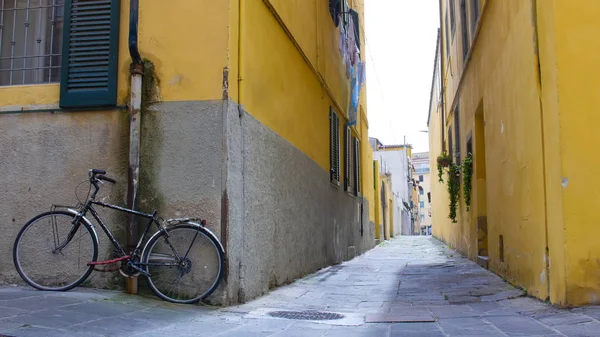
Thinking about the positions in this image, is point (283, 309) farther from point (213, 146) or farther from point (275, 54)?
point (275, 54)

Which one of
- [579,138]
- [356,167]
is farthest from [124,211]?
[356,167]

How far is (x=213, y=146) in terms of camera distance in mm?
4934

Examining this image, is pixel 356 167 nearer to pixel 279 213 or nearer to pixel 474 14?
pixel 474 14

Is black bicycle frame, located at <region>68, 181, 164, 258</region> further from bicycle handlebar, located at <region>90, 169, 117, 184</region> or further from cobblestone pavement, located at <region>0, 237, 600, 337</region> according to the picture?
cobblestone pavement, located at <region>0, 237, 600, 337</region>

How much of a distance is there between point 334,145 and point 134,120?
6.15 meters

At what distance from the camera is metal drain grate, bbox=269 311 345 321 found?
4656 millimetres

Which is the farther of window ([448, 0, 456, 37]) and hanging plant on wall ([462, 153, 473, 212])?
window ([448, 0, 456, 37])

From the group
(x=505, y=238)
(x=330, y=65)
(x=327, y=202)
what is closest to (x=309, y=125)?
(x=327, y=202)

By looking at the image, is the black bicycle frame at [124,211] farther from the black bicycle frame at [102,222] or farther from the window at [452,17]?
the window at [452,17]

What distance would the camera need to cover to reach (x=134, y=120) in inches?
198

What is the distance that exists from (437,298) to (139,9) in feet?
13.7

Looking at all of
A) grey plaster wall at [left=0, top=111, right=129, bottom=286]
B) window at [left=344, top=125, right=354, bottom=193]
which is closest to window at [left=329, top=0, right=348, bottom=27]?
window at [left=344, top=125, right=354, bottom=193]

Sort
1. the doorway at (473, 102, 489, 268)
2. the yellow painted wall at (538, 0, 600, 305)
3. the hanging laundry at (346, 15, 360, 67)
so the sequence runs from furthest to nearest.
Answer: the hanging laundry at (346, 15, 360, 67) → the doorway at (473, 102, 489, 268) → the yellow painted wall at (538, 0, 600, 305)

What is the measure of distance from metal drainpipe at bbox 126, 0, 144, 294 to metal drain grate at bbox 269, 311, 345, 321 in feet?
4.77
